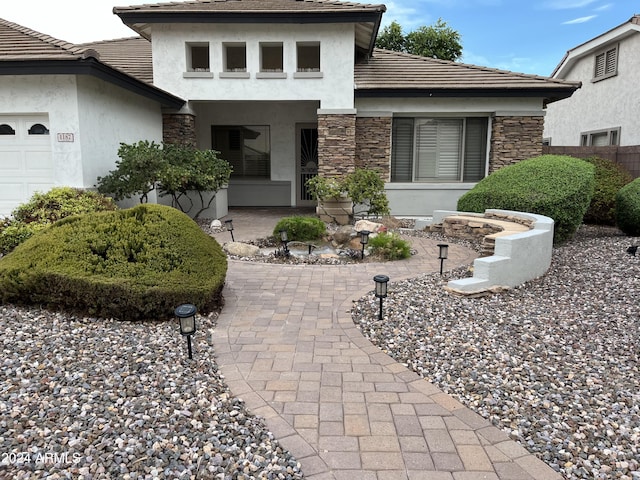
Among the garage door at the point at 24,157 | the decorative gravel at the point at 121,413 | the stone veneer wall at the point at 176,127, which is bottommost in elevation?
the decorative gravel at the point at 121,413

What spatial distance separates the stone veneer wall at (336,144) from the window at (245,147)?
3.31 meters

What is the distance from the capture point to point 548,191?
26.7 ft

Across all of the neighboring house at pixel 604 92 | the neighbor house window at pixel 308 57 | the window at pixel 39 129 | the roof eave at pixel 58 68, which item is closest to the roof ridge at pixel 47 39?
the roof eave at pixel 58 68

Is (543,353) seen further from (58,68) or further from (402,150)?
(402,150)

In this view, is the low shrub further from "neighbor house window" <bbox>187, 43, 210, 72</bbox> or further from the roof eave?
"neighbor house window" <bbox>187, 43, 210, 72</bbox>

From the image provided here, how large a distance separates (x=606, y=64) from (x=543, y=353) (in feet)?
52.9

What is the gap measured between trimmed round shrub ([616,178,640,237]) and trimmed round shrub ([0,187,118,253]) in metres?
9.84

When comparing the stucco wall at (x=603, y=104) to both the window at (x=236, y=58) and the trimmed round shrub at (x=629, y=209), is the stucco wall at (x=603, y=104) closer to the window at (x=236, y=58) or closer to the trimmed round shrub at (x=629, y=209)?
the trimmed round shrub at (x=629, y=209)

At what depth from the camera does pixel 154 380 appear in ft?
10.7

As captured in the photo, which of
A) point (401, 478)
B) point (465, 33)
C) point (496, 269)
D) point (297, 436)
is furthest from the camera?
point (465, 33)

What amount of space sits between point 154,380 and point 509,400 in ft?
8.48

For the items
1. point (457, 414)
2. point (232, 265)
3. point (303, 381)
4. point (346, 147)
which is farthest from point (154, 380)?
point (346, 147)

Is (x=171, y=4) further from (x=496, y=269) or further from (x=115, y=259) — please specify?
(x=496, y=269)

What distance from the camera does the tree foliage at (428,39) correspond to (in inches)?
981
